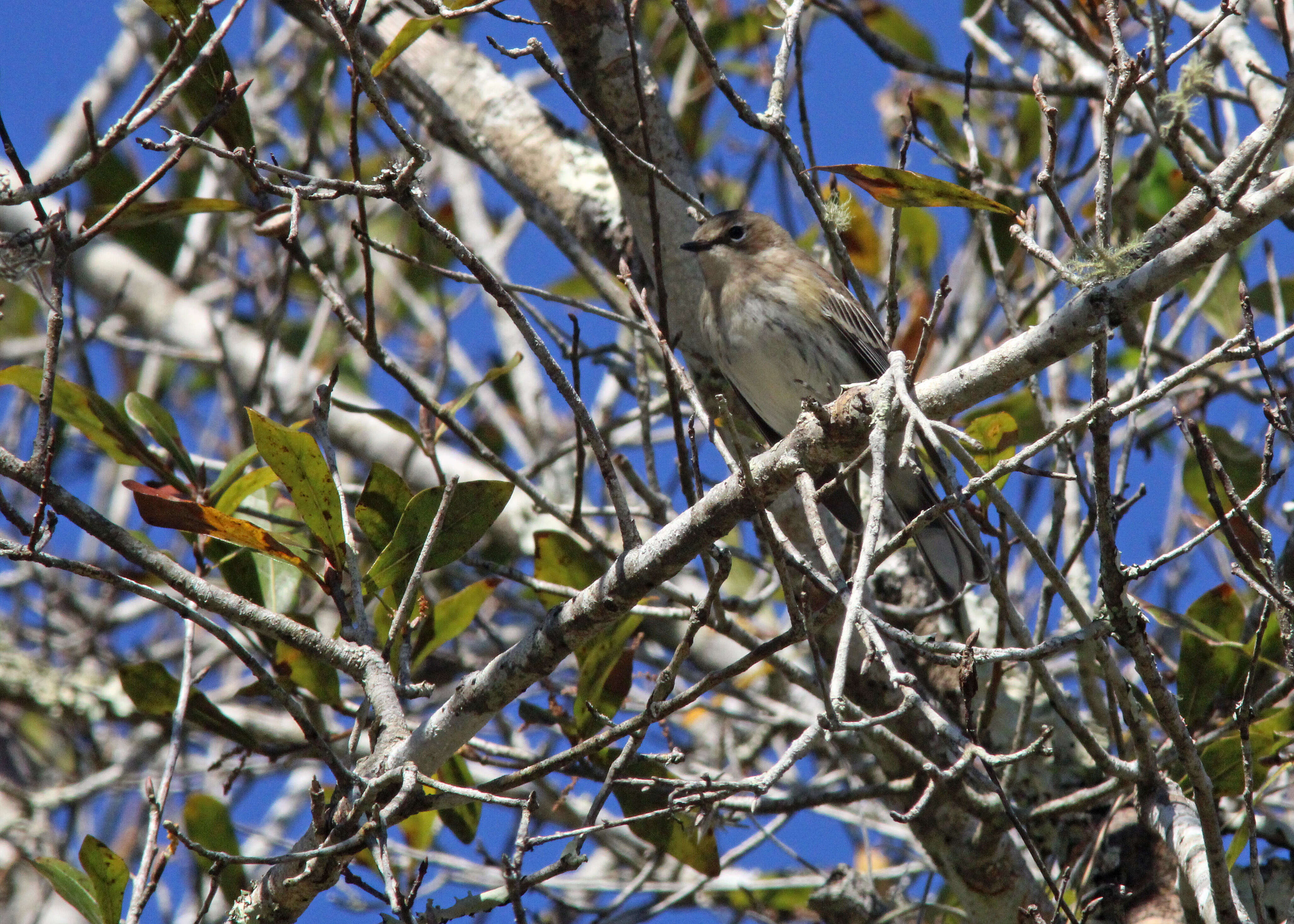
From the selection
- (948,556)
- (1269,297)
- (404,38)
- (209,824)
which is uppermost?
(1269,297)

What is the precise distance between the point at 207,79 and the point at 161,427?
3.16 ft

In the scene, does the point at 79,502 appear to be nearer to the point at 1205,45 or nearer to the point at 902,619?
the point at 902,619

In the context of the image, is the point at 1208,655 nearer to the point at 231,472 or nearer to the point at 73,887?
the point at 231,472

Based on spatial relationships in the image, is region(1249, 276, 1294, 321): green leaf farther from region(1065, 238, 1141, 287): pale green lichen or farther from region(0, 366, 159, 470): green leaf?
region(0, 366, 159, 470): green leaf

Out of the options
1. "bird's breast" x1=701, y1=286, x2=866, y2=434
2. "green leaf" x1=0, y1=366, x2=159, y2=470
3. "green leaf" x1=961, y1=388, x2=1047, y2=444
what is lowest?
"green leaf" x1=0, y1=366, x2=159, y2=470

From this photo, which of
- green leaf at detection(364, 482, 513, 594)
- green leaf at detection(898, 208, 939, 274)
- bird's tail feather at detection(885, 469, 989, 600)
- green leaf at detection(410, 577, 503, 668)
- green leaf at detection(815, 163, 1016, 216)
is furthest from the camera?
green leaf at detection(898, 208, 939, 274)

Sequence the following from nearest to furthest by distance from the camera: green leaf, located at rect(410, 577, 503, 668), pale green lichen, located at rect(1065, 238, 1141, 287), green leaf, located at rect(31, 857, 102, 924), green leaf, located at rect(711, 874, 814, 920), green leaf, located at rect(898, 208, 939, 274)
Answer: pale green lichen, located at rect(1065, 238, 1141, 287), green leaf, located at rect(31, 857, 102, 924), green leaf, located at rect(410, 577, 503, 668), green leaf, located at rect(711, 874, 814, 920), green leaf, located at rect(898, 208, 939, 274)

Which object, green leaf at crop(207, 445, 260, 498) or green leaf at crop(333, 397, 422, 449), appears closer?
green leaf at crop(207, 445, 260, 498)

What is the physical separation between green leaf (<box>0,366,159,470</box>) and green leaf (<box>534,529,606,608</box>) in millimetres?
1144

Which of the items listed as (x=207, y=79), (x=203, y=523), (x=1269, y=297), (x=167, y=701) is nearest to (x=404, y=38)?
(x=207, y=79)

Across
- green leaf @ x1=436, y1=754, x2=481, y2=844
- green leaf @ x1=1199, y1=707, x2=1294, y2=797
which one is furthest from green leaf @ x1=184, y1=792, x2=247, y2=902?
green leaf @ x1=1199, y1=707, x2=1294, y2=797

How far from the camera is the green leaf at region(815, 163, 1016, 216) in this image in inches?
102

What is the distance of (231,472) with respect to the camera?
10.8ft

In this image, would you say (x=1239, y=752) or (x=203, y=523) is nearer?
(x=203, y=523)
